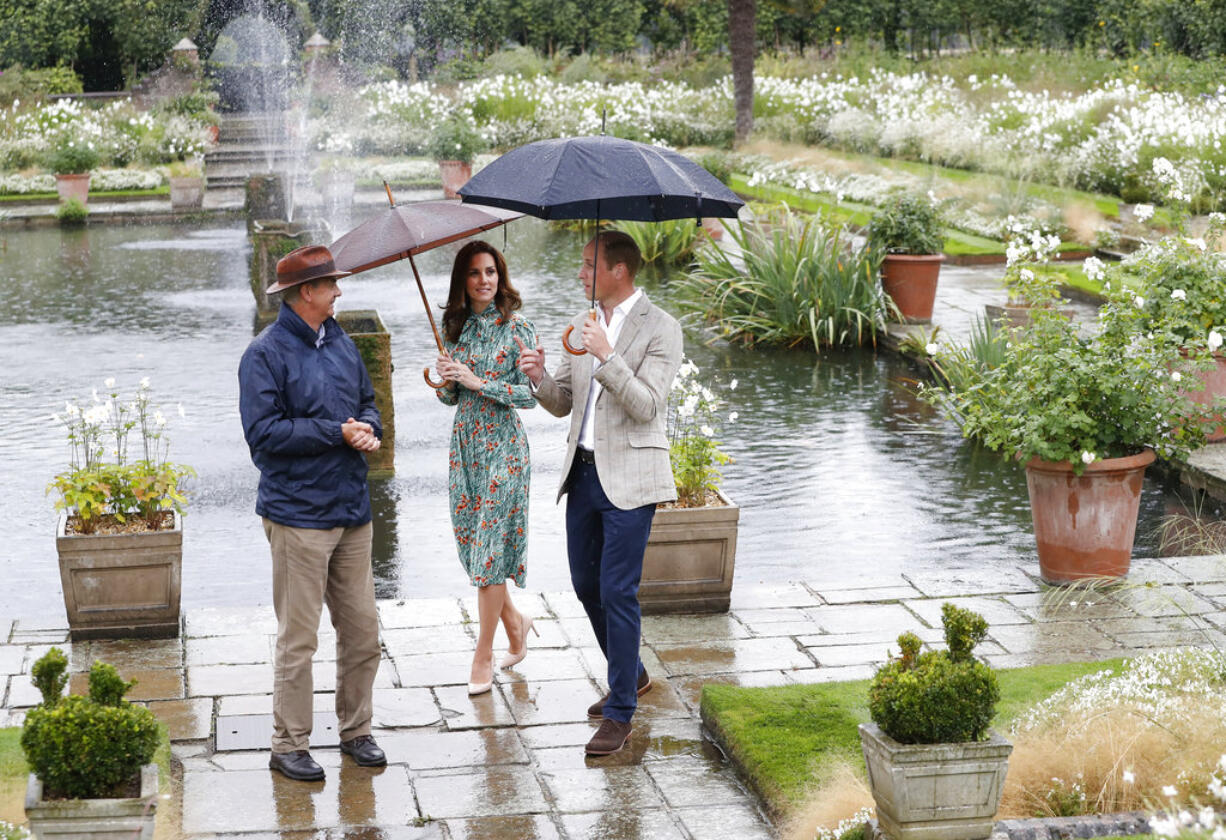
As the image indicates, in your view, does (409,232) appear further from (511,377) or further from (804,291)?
(804,291)

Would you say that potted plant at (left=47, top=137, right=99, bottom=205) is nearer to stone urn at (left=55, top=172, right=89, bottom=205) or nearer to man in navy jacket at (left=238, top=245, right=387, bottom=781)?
stone urn at (left=55, top=172, right=89, bottom=205)

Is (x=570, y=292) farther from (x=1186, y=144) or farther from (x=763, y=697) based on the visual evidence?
(x=763, y=697)

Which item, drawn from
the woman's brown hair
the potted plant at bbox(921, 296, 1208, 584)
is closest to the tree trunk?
the potted plant at bbox(921, 296, 1208, 584)

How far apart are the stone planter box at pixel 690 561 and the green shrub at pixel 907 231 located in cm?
724

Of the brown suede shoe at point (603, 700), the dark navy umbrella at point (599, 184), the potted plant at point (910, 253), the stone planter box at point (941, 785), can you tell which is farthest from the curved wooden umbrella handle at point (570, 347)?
the potted plant at point (910, 253)

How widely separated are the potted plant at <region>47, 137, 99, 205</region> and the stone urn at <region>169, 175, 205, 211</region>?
1.45 m

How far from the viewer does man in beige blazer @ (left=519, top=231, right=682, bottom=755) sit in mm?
5090

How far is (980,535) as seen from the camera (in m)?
8.34

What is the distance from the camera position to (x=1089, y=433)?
22.5ft

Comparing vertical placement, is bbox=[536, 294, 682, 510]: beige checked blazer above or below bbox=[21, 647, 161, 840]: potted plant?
above

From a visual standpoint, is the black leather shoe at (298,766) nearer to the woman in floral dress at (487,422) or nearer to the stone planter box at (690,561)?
the woman in floral dress at (487,422)

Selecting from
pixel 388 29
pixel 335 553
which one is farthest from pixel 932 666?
pixel 388 29

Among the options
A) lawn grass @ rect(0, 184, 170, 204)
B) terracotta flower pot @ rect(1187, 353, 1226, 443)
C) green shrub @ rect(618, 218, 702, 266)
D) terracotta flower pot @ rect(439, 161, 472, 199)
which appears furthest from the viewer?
lawn grass @ rect(0, 184, 170, 204)

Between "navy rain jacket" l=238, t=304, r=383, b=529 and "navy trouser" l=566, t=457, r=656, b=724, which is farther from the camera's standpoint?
"navy trouser" l=566, t=457, r=656, b=724
